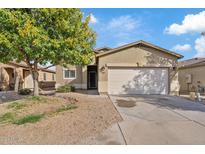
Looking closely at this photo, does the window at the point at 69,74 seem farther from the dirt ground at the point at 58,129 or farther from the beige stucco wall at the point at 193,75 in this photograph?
the dirt ground at the point at 58,129

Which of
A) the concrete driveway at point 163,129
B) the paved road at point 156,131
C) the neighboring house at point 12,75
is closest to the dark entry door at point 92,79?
the neighboring house at point 12,75

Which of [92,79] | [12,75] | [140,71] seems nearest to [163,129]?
[140,71]

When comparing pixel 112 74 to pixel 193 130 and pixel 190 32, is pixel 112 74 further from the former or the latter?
pixel 193 130

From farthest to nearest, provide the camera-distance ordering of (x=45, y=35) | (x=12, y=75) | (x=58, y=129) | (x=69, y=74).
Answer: (x=12, y=75) < (x=69, y=74) < (x=45, y=35) < (x=58, y=129)

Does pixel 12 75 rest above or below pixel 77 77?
above

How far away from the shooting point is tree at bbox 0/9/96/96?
923cm

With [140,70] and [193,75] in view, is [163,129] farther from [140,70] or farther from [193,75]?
[193,75]

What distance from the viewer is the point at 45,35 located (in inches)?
384

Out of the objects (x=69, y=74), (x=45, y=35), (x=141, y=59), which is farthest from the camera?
(x=69, y=74)

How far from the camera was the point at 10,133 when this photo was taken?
5.53 meters

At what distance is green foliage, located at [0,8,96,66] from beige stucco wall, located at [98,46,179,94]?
3.86 meters

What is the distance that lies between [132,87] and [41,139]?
11.6 metres

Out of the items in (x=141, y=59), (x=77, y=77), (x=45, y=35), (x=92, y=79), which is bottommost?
(x=92, y=79)
